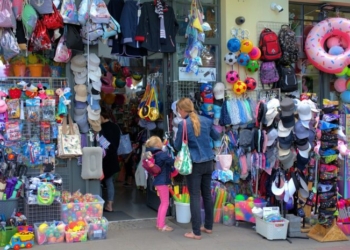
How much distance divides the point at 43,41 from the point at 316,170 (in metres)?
4.41

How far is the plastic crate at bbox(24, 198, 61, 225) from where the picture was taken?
6.34 m

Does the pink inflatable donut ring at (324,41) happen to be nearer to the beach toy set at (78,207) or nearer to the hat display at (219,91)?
the hat display at (219,91)

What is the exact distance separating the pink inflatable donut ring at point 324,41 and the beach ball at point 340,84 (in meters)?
0.43

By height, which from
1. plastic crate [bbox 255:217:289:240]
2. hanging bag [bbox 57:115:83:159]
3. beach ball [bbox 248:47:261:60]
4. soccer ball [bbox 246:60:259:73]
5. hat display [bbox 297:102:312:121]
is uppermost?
beach ball [bbox 248:47:261:60]

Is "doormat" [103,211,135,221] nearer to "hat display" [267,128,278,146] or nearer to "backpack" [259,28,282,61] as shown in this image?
"hat display" [267,128,278,146]

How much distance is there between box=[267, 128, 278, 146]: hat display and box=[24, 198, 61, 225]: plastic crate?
322cm

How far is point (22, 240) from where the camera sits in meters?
5.79

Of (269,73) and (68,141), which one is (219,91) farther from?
(68,141)

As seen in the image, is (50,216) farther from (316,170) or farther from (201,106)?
(316,170)

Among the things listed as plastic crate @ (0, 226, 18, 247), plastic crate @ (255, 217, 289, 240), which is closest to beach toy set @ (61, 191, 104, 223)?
plastic crate @ (0, 226, 18, 247)

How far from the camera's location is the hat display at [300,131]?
21.6ft

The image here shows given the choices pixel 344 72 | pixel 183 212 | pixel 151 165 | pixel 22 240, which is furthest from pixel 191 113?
pixel 344 72

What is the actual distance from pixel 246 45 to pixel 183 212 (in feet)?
9.60

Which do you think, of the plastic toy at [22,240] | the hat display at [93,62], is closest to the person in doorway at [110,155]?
the hat display at [93,62]
